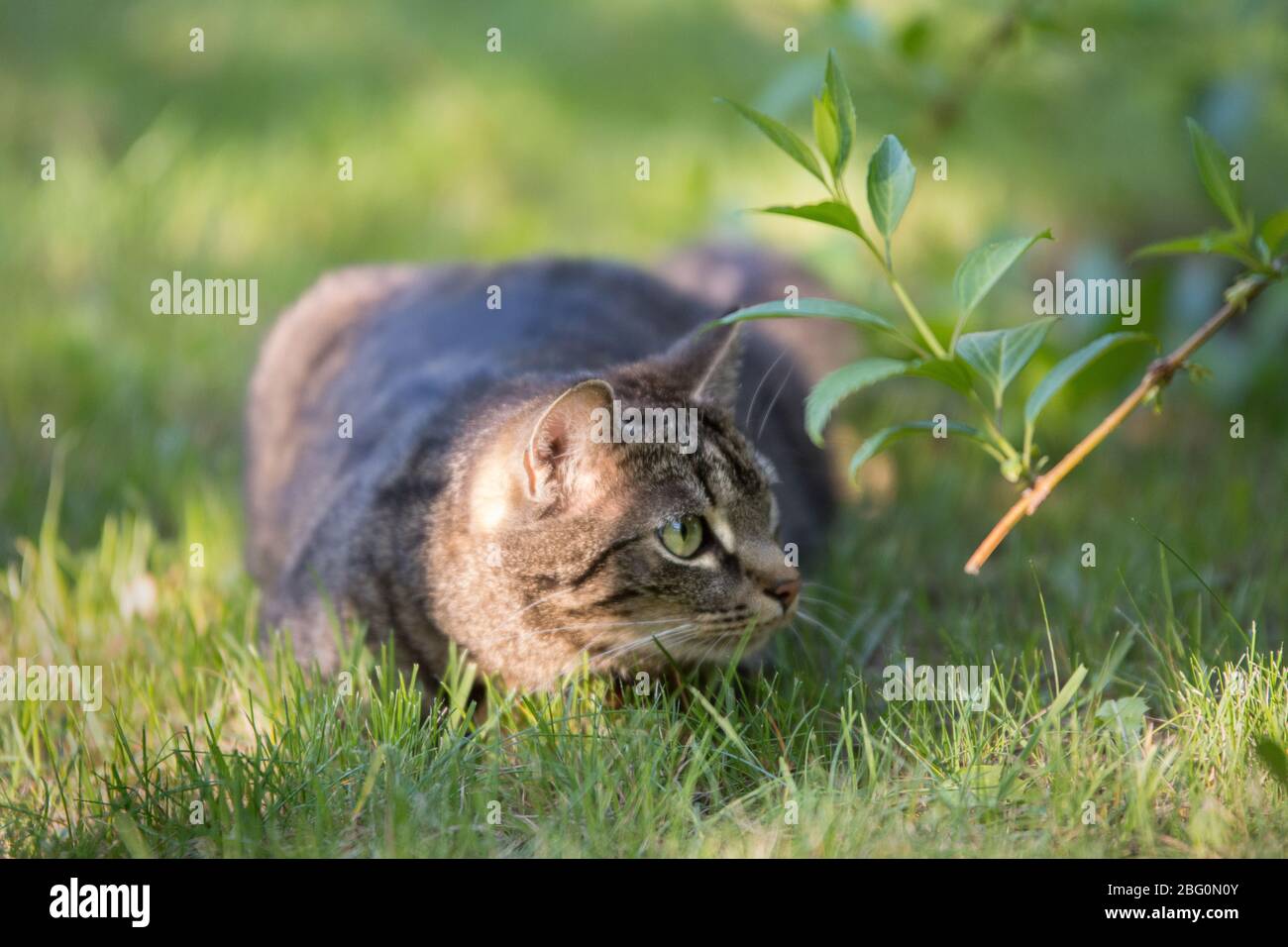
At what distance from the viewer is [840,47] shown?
14.1 ft

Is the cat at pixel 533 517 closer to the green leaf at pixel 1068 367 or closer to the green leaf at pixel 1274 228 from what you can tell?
the green leaf at pixel 1068 367

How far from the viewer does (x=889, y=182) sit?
2.28 metres

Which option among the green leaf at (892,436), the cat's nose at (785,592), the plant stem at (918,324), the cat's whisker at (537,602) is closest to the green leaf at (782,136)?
the plant stem at (918,324)

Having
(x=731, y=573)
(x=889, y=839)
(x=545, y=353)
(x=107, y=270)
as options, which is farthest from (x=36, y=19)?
(x=889, y=839)

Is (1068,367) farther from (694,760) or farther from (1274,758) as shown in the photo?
(694,760)

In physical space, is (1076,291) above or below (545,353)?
above

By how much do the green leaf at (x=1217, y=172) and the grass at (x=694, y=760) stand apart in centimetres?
82

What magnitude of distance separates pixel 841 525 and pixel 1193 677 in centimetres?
139

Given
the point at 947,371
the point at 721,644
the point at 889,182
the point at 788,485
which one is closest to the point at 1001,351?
the point at 947,371

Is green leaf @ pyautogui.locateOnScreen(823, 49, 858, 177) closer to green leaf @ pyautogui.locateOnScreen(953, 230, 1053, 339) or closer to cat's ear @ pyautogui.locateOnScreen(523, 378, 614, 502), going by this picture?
green leaf @ pyautogui.locateOnScreen(953, 230, 1053, 339)

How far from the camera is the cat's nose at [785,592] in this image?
101 inches

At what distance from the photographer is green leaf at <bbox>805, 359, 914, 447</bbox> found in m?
2.17

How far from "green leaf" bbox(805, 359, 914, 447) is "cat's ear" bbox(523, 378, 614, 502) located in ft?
1.27
